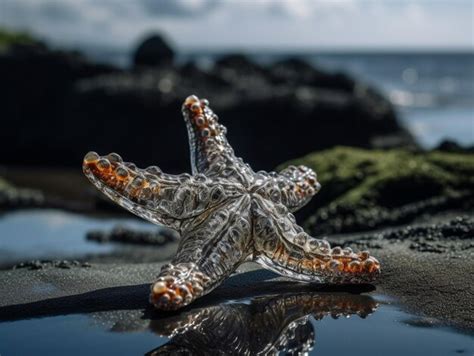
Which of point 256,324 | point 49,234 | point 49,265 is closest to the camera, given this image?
point 256,324

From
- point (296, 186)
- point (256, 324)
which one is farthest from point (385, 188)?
point (256, 324)

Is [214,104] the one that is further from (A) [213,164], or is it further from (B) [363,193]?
(A) [213,164]

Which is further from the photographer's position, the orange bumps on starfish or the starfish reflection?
the orange bumps on starfish

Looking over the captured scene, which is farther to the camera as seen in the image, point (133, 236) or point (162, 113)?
point (162, 113)

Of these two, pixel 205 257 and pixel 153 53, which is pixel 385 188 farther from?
pixel 153 53

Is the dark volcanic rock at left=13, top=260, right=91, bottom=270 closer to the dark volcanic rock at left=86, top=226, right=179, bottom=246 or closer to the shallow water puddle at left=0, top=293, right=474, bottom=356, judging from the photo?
the shallow water puddle at left=0, top=293, right=474, bottom=356

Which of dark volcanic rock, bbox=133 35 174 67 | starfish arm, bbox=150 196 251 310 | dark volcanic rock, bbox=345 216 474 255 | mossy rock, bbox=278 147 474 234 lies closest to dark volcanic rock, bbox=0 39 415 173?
dark volcanic rock, bbox=133 35 174 67
